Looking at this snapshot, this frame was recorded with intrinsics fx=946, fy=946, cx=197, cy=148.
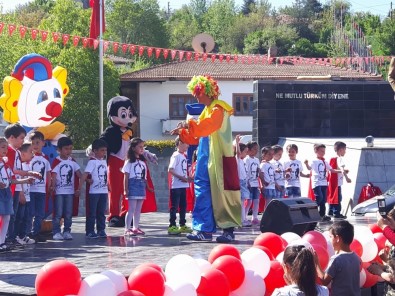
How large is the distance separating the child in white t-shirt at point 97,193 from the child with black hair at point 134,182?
38cm

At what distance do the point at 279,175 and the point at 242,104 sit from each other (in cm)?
3698

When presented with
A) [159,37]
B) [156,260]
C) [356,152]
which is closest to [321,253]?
[156,260]

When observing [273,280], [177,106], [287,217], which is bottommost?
[273,280]

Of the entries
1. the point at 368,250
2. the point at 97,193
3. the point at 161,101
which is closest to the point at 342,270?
the point at 368,250

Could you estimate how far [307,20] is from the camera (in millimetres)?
108562

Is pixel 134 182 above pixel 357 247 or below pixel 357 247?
above

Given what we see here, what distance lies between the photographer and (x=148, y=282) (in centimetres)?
694

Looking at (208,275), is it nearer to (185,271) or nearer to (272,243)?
(185,271)

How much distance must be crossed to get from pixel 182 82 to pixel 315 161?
36726mm

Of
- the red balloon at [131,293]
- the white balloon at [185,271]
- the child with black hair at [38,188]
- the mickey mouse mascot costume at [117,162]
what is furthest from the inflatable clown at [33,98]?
the red balloon at [131,293]

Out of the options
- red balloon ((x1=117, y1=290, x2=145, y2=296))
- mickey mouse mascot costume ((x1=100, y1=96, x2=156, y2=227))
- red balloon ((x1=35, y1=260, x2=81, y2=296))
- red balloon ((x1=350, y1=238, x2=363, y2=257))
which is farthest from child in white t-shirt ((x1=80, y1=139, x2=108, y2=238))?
red balloon ((x1=117, y1=290, x2=145, y2=296))

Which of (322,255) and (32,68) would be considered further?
(32,68)

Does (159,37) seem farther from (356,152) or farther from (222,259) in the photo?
(222,259)

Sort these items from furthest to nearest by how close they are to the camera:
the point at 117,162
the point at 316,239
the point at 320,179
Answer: the point at 320,179, the point at 117,162, the point at 316,239
